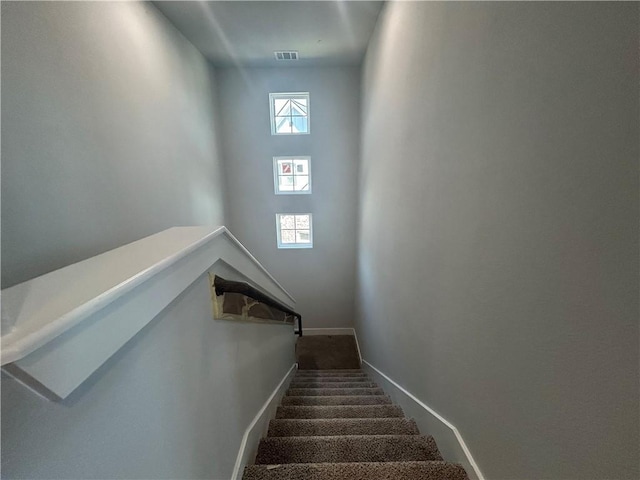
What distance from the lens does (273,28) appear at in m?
2.73

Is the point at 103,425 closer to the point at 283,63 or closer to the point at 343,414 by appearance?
the point at 343,414

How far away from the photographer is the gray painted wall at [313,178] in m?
3.68

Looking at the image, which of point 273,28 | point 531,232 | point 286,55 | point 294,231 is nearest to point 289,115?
point 286,55

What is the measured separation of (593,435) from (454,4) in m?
1.43

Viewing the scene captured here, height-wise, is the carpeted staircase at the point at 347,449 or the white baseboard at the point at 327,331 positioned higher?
the carpeted staircase at the point at 347,449

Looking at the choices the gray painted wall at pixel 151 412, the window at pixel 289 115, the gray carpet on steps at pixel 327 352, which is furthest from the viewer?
the gray carpet on steps at pixel 327 352

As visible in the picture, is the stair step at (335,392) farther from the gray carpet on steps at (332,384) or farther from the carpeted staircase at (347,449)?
the carpeted staircase at (347,449)

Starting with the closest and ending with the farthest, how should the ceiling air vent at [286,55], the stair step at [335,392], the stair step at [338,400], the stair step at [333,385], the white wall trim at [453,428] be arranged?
the white wall trim at [453,428], the stair step at [338,400], the stair step at [335,392], the stair step at [333,385], the ceiling air vent at [286,55]

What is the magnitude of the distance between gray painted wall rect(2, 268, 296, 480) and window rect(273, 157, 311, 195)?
3247 millimetres

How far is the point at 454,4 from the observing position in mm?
1037

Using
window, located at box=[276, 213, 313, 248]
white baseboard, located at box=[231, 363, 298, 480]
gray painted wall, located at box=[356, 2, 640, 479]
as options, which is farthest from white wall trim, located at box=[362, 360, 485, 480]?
window, located at box=[276, 213, 313, 248]

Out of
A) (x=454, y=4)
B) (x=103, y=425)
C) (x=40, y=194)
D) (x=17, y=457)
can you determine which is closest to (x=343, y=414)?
(x=103, y=425)

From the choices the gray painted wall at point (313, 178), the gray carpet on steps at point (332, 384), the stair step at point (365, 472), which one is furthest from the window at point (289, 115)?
the stair step at point (365, 472)

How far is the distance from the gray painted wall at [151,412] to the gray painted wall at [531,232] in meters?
0.90
